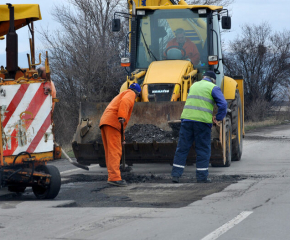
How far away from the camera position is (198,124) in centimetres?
941

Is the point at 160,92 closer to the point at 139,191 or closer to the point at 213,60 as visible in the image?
the point at 213,60

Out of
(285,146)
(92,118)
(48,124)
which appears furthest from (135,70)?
(285,146)

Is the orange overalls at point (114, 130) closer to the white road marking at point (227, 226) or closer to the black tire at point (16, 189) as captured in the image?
the black tire at point (16, 189)

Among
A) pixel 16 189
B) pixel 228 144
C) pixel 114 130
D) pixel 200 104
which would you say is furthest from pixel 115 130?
pixel 228 144

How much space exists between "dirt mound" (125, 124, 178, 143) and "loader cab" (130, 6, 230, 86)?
6.55ft

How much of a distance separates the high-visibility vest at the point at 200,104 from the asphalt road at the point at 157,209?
108cm

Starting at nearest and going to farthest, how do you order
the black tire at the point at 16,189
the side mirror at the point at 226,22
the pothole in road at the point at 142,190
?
the pothole in road at the point at 142,190 < the black tire at the point at 16,189 < the side mirror at the point at 226,22

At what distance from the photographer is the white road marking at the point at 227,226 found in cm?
545

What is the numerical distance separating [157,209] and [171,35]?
6006 millimetres

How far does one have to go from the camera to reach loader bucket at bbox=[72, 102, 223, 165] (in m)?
9.98

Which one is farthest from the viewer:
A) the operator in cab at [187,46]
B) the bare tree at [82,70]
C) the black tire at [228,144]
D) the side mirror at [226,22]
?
the bare tree at [82,70]

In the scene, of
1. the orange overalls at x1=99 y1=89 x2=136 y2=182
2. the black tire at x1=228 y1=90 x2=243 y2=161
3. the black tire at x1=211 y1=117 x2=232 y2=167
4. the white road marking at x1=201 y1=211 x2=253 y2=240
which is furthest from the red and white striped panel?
the black tire at x1=228 y1=90 x2=243 y2=161

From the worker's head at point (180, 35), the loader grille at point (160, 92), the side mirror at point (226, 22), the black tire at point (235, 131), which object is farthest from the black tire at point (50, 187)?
the side mirror at point (226, 22)

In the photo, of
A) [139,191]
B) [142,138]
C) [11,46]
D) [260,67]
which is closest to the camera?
[11,46]
